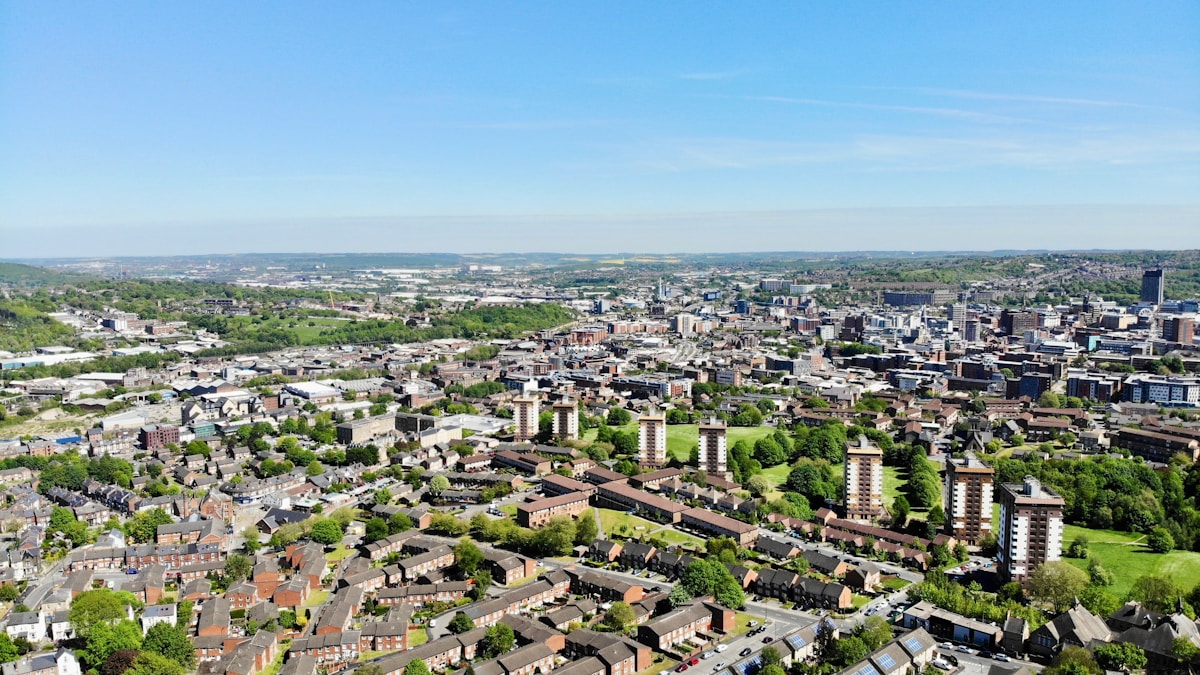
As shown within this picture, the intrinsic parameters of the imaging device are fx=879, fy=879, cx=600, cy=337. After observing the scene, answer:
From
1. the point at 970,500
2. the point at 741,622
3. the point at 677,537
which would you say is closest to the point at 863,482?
the point at 970,500

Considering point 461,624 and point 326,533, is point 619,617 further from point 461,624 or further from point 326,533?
point 326,533

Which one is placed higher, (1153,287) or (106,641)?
(1153,287)

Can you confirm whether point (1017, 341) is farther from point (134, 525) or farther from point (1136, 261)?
point (1136, 261)

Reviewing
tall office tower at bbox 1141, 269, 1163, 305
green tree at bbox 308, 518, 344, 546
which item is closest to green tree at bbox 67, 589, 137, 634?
green tree at bbox 308, 518, 344, 546

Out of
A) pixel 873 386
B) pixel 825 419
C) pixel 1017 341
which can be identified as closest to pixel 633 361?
pixel 873 386

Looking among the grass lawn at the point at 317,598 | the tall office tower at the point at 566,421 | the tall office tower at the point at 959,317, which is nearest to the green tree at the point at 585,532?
the grass lawn at the point at 317,598
